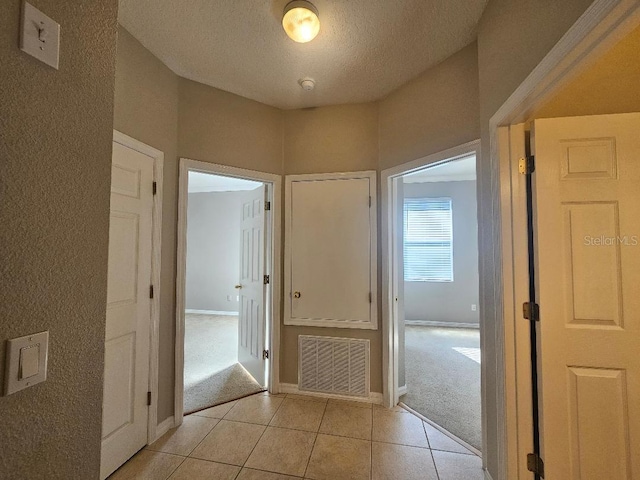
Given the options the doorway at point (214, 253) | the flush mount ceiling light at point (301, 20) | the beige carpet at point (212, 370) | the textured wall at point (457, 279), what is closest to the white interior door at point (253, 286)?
the beige carpet at point (212, 370)

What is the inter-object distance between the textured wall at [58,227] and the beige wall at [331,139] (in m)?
1.97

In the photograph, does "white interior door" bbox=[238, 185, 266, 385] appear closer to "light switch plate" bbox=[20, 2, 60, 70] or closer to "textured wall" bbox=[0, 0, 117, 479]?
"textured wall" bbox=[0, 0, 117, 479]

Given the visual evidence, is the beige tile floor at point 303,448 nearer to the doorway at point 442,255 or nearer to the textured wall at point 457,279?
the doorway at point 442,255

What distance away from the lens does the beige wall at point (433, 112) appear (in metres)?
1.88

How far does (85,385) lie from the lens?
0.75 meters

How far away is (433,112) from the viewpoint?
6.97 ft

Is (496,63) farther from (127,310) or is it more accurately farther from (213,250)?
(213,250)

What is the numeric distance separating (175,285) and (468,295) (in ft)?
16.0

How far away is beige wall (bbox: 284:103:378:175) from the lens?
2629 millimetres

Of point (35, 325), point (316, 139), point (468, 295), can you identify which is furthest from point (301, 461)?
point (468, 295)

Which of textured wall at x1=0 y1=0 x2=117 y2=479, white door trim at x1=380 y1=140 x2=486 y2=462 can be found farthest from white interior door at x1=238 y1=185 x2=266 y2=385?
textured wall at x1=0 y1=0 x2=117 y2=479

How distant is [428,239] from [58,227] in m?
5.36

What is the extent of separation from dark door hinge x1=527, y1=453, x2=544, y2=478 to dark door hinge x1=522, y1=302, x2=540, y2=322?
2.16ft

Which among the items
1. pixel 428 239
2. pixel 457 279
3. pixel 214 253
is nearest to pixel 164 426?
pixel 214 253
